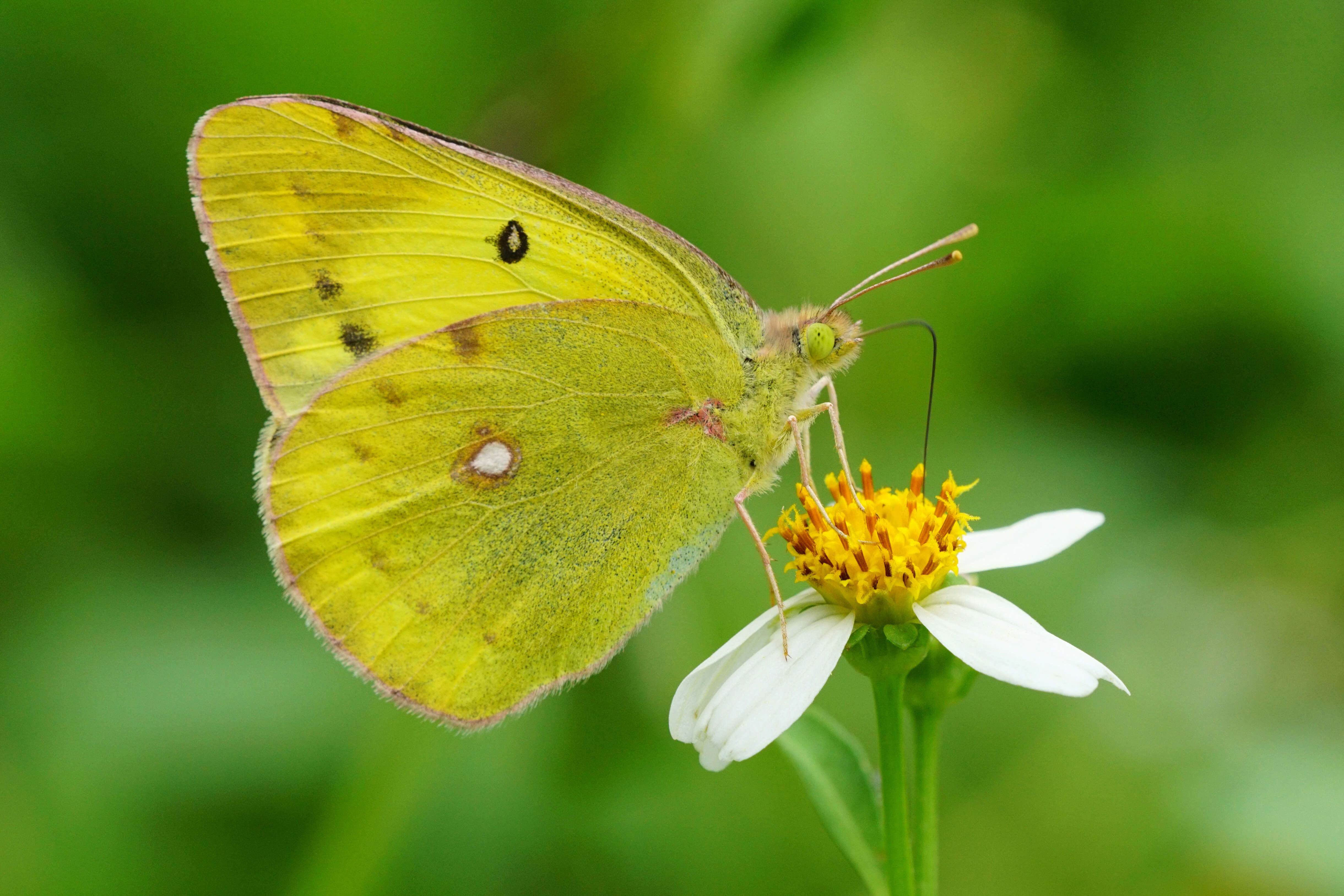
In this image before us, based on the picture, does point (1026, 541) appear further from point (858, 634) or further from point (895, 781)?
point (895, 781)

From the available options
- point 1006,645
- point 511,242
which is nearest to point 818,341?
point 511,242

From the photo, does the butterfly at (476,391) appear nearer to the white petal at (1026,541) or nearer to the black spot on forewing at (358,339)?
the black spot on forewing at (358,339)

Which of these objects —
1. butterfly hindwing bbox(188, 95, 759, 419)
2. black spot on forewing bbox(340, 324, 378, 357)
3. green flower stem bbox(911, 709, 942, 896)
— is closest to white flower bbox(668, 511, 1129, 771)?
green flower stem bbox(911, 709, 942, 896)

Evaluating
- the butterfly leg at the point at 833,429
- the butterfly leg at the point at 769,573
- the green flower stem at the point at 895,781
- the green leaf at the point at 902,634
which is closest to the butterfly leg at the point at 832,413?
the butterfly leg at the point at 833,429

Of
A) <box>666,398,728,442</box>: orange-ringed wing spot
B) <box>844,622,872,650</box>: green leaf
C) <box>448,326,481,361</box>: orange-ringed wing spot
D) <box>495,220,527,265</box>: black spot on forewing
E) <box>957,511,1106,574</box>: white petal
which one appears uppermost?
<box>495,220,527,265</box>: black spot on forewing

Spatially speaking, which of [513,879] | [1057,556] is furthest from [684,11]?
[513,879]

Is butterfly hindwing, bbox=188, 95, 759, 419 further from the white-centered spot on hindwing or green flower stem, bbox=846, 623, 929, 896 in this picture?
green flower stem, bbox=846, 623, 929, 896
